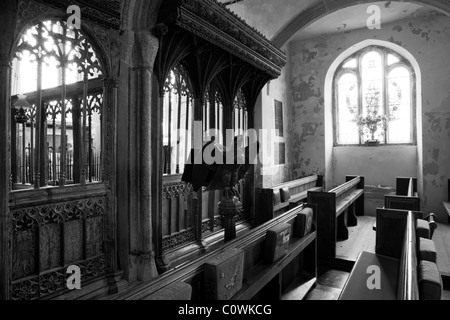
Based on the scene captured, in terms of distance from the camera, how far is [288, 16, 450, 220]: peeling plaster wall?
7094 millimetres

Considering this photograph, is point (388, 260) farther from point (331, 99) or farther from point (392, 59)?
point (392, 59)

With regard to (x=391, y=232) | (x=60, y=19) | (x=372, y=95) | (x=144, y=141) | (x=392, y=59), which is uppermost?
(x=392, y=59)

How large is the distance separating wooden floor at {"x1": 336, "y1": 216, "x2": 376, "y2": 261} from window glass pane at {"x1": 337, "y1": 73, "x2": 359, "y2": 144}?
328cm

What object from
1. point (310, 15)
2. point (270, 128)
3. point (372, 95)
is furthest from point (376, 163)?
point (310, 15)

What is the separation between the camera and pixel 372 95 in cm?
845

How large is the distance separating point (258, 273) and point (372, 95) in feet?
25.2

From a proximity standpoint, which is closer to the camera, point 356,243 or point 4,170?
point 4,170

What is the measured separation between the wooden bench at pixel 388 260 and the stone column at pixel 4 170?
2.36 meters

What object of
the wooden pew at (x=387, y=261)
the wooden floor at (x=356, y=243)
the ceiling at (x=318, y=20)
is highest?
the ceiling at (x=318, y=20)

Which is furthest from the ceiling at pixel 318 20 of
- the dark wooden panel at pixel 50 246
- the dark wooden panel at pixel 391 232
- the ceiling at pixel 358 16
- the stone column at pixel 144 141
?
the dark wooden panel at pixel 50 246

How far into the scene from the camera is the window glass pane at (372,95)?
8273mm

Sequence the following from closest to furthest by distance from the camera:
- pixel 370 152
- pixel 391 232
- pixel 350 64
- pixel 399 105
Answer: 1. pixel 391 232
2. pixel 399 105
3. pixel 370 152
4. pixel 350 64

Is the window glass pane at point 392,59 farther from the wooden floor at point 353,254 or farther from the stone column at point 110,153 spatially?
the stone column at point 110,153

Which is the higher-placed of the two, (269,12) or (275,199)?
(269,12)
